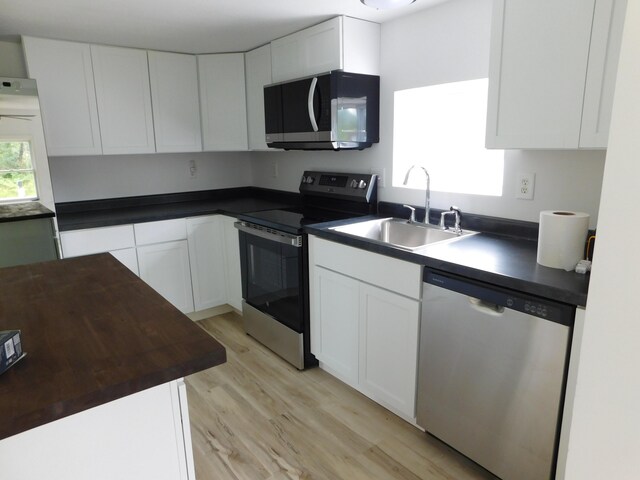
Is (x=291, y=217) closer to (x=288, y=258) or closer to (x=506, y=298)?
(x=288, y=258)

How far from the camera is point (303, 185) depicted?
3254 mm

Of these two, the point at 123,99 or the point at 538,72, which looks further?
the point at 123,99

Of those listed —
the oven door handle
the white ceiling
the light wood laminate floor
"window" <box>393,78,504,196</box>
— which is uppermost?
the white ceiling

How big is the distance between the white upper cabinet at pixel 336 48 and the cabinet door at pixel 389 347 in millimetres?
1352

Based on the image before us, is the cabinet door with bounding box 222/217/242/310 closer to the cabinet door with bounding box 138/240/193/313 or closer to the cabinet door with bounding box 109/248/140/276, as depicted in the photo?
the cabinet door with bounding box 138/240/193/313

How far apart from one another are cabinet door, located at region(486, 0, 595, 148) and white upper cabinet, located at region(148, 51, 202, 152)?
2463mm

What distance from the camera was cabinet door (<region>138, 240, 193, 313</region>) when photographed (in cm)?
311

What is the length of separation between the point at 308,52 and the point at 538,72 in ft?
4.98

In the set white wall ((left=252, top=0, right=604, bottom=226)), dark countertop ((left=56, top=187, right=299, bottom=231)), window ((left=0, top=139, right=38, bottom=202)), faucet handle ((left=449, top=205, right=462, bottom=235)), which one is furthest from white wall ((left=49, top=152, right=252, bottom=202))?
faucet handle ((left=449, top=205, right=462, bottom=235))

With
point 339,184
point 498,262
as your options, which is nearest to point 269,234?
point 339,184

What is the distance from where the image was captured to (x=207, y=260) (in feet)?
11.1

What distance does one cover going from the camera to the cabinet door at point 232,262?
3.26m

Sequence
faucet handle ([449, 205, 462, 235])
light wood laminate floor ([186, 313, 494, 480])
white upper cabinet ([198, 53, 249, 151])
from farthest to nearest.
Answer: white upper cabinet ([198, 53, 249, 151]) → faucet handle ([449, 205, 462, 235]) → light wood laminate floor ([186, 313, 494, 480])

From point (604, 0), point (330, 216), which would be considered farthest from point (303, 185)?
point (604, 0)
